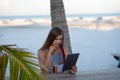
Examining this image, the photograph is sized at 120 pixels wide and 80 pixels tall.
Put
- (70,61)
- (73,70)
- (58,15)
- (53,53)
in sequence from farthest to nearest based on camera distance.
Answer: (58,15)
(53,53)
(73,70)
(70,61)

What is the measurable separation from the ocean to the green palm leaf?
746 cm

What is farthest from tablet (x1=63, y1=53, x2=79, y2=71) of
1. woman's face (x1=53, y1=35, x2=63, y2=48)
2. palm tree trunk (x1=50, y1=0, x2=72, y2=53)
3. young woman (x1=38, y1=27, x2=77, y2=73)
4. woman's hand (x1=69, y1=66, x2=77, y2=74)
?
palm tree trunk (x1=50, y1=0, x2=72, y2=53)

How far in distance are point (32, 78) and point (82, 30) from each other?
48.9ft

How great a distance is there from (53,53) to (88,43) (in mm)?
9215

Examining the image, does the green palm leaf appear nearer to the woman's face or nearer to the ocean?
the woman's face

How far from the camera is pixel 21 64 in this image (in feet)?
7.82

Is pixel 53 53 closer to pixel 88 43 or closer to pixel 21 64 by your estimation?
pixel 21 64

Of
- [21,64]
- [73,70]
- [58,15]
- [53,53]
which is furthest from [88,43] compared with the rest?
[21,64]

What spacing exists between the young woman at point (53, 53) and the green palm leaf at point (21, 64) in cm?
217

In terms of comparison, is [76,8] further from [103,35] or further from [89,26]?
[103,35]

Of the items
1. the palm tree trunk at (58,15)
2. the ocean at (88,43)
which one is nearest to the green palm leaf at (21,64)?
the palm tree trunk at (58,15)

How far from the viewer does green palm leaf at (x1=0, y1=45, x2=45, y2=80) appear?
7.77 ft

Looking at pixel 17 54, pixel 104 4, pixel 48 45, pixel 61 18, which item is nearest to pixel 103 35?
pixel 104 4

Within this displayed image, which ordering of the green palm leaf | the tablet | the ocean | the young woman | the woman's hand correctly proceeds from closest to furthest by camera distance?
the green palm leaf
the tablet
the woman's hand
the young woman
the ocean
